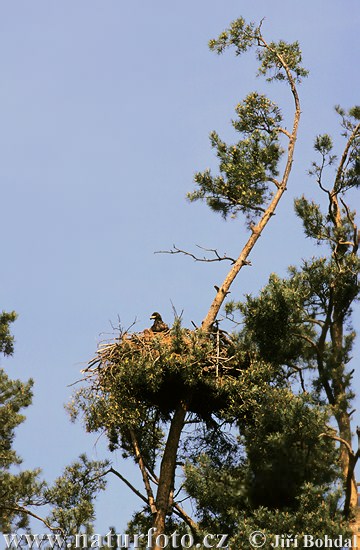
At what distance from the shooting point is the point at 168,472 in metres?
21.3

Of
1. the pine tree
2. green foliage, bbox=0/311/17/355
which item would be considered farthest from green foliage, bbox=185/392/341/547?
green foliage, bbox=0/311/17/355

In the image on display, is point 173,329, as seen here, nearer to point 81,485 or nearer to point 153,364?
point 153,364

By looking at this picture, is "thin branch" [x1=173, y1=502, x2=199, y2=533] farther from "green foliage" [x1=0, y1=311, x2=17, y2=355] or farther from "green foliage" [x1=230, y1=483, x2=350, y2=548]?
"green foliage" [x1=0, y1=311, x2=17, y2=355]

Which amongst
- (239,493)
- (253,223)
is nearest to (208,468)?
(239,493)

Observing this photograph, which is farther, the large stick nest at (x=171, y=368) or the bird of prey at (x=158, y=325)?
the bird of prey at (x=158, y=325)

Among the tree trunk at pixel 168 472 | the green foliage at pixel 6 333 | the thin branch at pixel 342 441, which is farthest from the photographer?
the green foliage at pixel 6 333

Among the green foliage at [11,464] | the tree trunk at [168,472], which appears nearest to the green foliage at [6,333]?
the green foliage at [11,464]

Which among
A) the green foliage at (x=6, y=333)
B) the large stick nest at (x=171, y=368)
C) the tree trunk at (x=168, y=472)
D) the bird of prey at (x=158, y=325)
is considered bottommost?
the tree trunk at (x=168, y=472)

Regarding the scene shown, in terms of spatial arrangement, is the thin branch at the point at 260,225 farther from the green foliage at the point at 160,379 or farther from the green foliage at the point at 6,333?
the green foliage at the point at 6,333

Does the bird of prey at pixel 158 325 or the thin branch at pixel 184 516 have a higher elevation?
the bird of prey at pixel 158 325

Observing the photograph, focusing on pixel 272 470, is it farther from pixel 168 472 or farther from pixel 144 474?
pixel 144 474

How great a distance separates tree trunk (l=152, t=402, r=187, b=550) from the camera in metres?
20.9

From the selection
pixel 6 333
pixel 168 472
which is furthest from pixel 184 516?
pixel 6 333

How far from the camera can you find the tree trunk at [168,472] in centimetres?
2094
